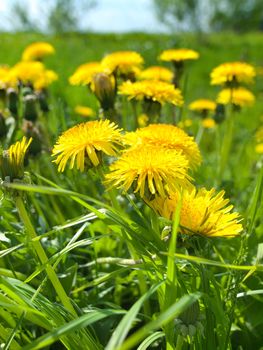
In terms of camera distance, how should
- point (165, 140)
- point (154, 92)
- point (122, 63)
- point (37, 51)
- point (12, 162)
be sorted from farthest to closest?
point (37, 51) < point (122, 63) < point (154, 92) < point (165, 140) < point (12, 162)

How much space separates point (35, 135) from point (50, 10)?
17.1 m

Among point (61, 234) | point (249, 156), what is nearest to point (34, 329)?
point (61, 234)

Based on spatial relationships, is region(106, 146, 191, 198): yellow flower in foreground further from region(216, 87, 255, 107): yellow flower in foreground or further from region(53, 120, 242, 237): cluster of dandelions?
region(216, 87, 255, 107): yellow flower in foreground

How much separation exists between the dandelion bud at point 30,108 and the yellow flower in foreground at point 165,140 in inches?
24.5

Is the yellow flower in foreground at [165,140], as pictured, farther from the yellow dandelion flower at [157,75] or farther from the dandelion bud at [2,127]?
the yellow dandelion flower at [157,75]

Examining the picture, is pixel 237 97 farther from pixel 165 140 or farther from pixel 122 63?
pixel 165 140

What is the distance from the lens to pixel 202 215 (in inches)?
29.3

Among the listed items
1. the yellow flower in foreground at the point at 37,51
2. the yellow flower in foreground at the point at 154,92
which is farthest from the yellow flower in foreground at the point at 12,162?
the yellow flower in foreground at the point at 37,51

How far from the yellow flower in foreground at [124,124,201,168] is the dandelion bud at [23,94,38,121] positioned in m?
0.62

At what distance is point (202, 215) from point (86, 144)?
21 centimetres

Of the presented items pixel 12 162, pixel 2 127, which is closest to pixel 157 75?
pixel 2 127

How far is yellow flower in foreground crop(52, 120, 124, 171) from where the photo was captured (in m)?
0.81

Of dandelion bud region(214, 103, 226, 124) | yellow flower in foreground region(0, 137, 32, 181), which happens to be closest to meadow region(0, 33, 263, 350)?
yellow flower in foreground region(0, 137, 32, 181)

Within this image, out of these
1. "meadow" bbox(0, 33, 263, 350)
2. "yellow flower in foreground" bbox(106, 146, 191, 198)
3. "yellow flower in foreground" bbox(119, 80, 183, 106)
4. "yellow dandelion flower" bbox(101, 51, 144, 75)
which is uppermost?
"yellow dandelion flower" bbox(101, 51, 144, 75)
